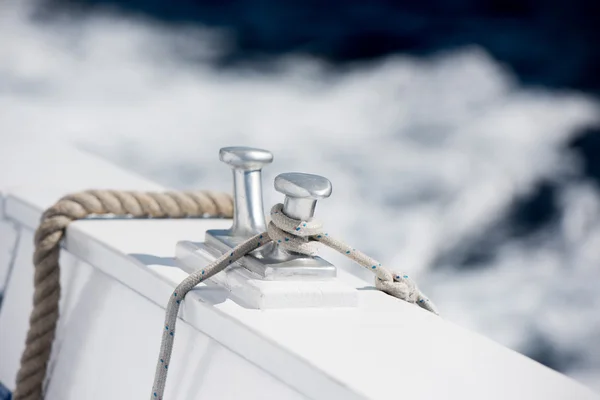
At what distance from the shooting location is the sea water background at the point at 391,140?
2.71 m

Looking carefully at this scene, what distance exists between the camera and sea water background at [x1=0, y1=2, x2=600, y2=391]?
2.71m

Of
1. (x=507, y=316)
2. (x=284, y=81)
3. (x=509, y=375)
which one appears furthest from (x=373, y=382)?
(x=284, y=81)

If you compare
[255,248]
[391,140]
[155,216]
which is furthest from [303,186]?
[391,140]

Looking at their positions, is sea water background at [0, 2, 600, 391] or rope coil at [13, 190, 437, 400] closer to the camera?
rope coil at [13, 190, 437, 400]

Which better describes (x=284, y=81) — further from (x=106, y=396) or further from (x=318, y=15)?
(x=106, y=396)

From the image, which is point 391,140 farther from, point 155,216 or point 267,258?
point 267,258

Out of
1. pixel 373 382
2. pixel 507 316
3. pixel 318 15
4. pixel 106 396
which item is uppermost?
pixel 318 15

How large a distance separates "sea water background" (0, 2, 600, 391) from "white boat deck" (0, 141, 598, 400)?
22.3 inches

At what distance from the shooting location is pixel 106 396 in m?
0.81

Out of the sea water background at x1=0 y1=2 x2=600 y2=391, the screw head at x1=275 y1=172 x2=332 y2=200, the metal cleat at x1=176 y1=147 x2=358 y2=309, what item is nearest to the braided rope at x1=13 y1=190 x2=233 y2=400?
the metal cleat at x1=176 y1=147 x2=358 y2=309

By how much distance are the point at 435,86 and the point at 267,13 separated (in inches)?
69.4

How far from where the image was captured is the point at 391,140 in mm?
4129

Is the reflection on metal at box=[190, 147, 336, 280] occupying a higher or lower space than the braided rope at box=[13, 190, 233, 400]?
higher

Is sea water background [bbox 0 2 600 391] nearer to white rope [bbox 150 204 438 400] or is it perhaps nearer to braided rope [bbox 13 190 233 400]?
braided rope [bbox 13 190 233 400]
